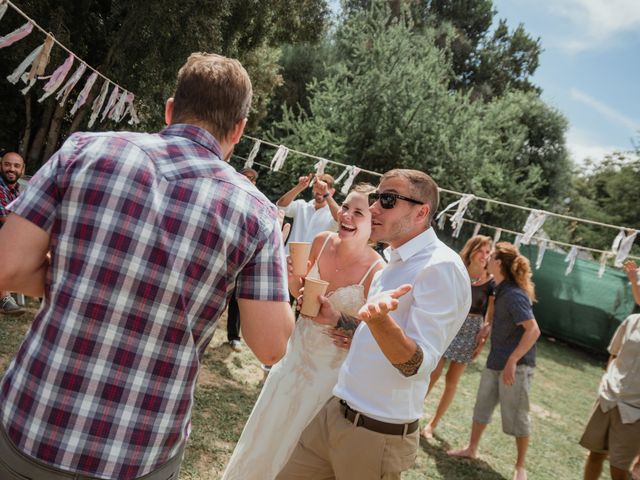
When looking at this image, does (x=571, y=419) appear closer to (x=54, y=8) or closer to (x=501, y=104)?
(x=54, y=8)

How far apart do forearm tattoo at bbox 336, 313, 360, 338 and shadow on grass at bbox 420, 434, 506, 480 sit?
2.42m

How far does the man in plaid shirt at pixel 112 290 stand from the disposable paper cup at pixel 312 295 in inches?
53.8

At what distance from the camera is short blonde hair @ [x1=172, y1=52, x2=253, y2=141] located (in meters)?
1.35

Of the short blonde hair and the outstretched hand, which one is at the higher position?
the short blonde hair

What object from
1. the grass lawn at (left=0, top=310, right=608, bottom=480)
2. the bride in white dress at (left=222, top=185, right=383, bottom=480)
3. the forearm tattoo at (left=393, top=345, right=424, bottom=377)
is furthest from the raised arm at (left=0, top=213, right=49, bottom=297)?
the grass lawn at (left=0, top=310, right=608, bottom=480)

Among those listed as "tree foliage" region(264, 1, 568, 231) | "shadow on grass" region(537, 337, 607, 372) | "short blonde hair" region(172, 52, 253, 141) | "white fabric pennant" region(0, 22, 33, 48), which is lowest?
"shadow on grass" region(537, 337, 607, 372)

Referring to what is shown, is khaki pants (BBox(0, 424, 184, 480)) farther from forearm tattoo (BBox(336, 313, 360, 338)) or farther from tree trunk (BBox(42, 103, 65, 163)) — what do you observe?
tree trunk (BBox(42, 103, 65, 163))

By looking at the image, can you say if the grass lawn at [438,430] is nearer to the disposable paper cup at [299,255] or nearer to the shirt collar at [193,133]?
the disposable paper cup at [299,255]

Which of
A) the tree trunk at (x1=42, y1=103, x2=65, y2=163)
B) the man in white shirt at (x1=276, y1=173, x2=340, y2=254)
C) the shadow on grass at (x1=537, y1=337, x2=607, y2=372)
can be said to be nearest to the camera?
the man in white shirt at (x1=276, y1=173, x2=340, y2=254)

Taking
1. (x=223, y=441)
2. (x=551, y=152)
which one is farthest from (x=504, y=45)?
(x=223, y=441)

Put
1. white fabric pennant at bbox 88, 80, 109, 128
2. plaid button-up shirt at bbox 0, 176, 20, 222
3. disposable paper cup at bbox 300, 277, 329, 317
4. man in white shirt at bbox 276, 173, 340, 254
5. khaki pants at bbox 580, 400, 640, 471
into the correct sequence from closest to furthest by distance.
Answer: disposable paper cup at bbox 300, 277, 329, 317
khaki pants at bbox 580, 400, 640, 471
plaid button-up shirt at bbox 0, 176, 20, 222
man in white shirt at bbox 276, 173, 340, 254
white fabric pennant at bbox 88, 80, 109, 128

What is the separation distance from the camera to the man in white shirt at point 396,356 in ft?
6.71

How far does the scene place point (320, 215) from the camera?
6004mm

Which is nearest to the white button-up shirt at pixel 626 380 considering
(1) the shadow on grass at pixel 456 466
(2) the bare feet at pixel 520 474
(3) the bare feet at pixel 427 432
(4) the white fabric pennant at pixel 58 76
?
(2) the bare feet at pixel 520 474
